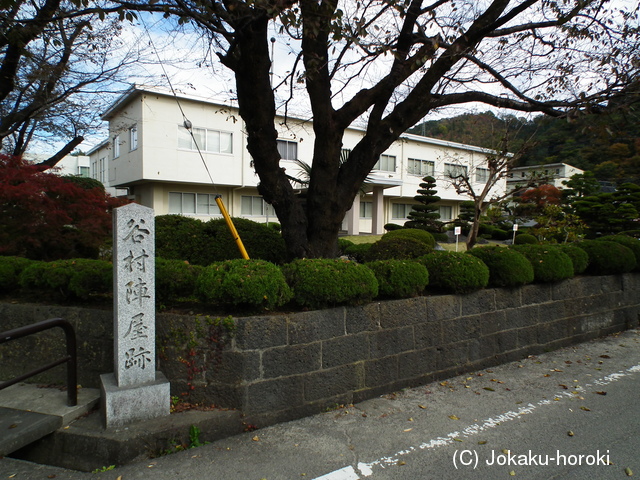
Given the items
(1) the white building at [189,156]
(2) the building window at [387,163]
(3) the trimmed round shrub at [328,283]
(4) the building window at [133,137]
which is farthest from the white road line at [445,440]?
(2) the building window at [387,163]

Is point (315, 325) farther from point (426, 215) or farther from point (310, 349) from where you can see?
point (426, 215)

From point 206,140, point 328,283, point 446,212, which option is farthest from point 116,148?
point 446,212

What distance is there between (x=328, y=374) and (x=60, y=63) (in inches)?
359

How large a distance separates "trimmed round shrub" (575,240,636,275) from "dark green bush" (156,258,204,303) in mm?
6448

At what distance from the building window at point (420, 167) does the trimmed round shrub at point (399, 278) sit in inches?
949

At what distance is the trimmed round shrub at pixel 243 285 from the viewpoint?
149 inches

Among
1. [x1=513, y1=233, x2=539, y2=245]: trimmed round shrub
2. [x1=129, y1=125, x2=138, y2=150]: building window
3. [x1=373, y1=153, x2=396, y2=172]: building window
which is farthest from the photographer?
[x1=373, y1=153, x2=396, y2=172]: building window

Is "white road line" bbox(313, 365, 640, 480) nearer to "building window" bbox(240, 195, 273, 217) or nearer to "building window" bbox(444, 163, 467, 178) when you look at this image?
"building window" bbox(444, 163, 467, 178)

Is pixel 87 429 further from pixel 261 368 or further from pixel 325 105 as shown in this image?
pixel 325 105

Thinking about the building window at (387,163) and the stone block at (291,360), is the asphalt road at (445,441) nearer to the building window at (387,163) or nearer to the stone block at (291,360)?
the stone block at (291,360)

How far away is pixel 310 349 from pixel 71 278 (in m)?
2.50

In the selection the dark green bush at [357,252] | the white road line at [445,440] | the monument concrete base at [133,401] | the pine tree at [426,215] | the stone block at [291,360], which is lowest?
the white road line at [445,440]

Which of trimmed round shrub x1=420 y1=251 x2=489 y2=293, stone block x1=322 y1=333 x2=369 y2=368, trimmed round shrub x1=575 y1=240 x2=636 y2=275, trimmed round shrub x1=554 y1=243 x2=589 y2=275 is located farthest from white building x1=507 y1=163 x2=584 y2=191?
stone block x1=322 y1=333 x2=369 y2=368

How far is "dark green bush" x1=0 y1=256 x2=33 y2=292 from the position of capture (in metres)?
4.77
